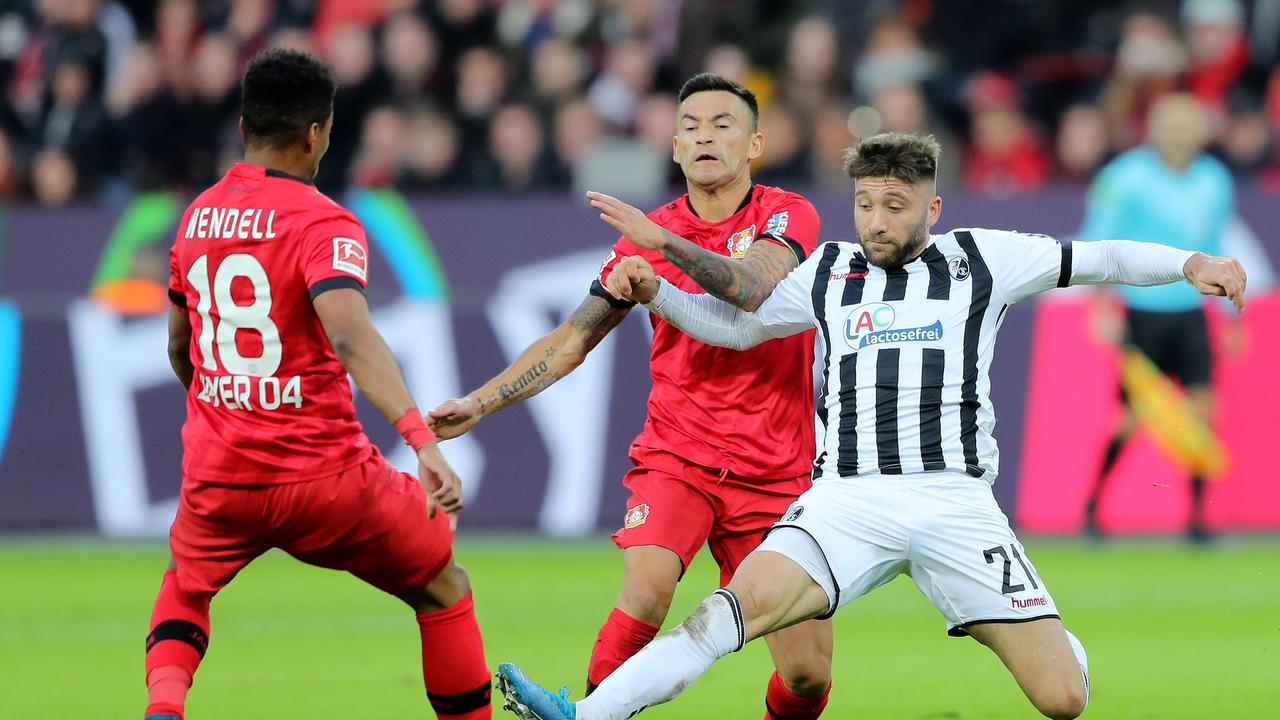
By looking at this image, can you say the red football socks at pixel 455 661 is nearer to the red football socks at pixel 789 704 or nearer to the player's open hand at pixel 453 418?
the player's open hand at pixel 453 418

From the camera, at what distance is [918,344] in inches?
229

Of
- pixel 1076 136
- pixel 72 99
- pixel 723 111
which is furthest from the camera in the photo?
pixel 72 99

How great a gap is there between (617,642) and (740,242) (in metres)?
1.50

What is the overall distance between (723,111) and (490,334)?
6.56m

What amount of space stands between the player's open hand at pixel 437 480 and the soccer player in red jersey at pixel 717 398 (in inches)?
28.9

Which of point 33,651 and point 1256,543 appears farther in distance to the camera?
point 1256,543

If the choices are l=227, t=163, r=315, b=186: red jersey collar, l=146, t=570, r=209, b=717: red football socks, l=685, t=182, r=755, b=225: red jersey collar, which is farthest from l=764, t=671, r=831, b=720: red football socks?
l=227, t=163, r=315, b=186: red jersey collar

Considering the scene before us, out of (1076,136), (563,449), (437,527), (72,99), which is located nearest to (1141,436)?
(1076,136)

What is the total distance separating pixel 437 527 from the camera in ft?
18.9

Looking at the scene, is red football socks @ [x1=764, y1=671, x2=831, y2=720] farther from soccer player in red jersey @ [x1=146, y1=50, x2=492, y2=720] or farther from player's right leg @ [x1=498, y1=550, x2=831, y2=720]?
soccer player in red jersey @ [x1=146, y1=50, x2=492, y2=720]

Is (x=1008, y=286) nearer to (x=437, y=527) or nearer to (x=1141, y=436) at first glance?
(x=437, y=527)

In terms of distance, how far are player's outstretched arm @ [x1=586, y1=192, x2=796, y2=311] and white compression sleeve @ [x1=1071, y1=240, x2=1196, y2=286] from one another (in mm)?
1003

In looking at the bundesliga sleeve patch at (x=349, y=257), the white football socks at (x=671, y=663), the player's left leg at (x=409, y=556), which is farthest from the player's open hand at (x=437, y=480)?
the white football socks at (x=671, y=663)

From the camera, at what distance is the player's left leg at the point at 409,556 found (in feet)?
18.3
